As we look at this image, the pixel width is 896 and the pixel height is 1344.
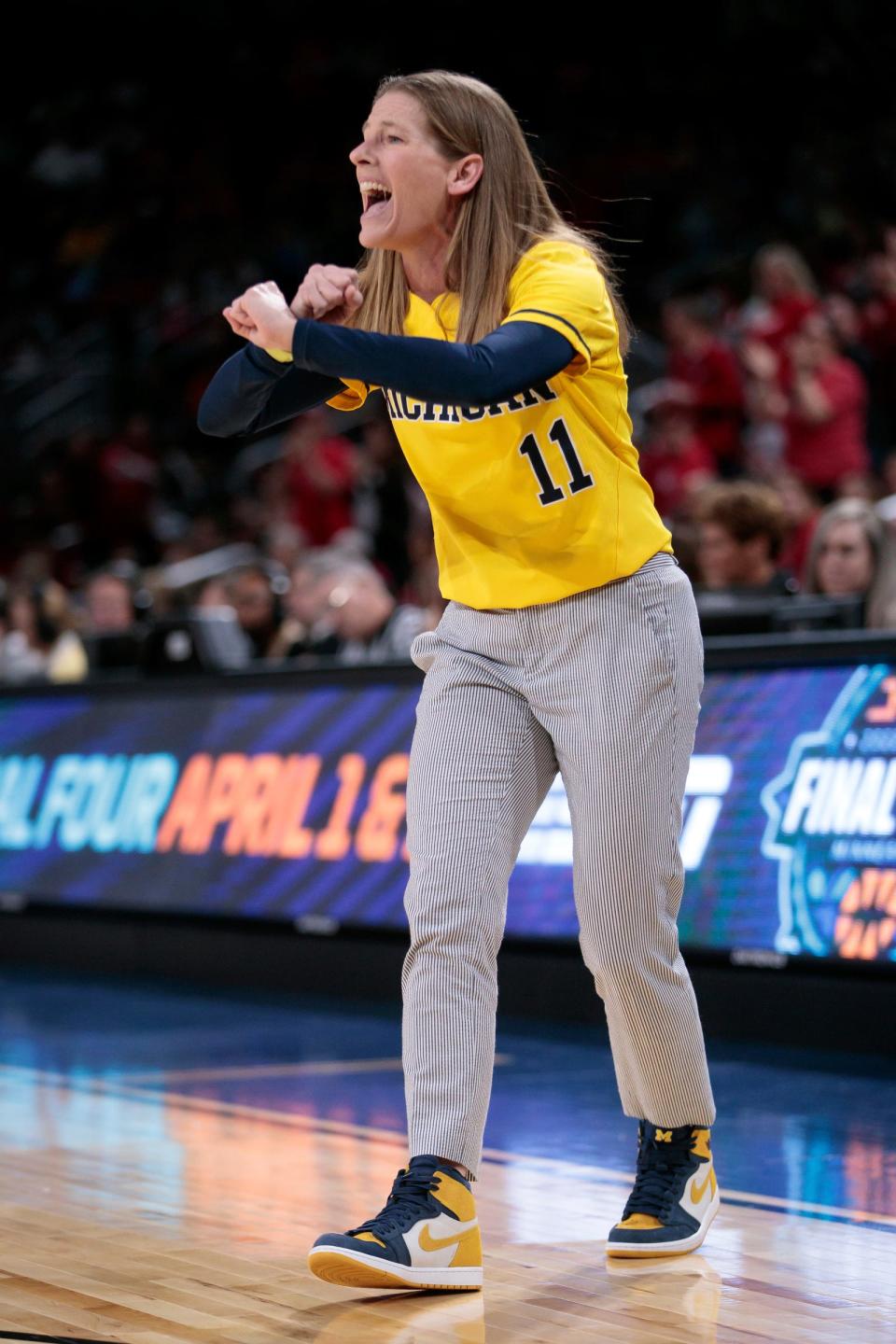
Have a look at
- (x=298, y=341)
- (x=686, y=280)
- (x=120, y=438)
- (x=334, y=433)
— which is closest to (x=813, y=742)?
(x=298, y=341)

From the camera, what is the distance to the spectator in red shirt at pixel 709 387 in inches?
491

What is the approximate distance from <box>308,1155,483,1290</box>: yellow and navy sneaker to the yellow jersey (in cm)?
Answer: 102

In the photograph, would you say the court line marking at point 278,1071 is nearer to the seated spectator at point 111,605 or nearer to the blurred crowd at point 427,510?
the blurred crowd at point 427,510

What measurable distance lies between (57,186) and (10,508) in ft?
13.5

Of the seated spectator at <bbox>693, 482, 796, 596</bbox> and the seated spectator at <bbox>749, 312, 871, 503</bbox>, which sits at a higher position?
the seated spectator at <bbox>749, 312, 871, 503</bbox>

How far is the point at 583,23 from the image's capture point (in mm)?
18281

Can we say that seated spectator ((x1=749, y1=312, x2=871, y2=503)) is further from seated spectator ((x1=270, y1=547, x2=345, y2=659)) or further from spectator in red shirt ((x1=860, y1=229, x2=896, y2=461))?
seated spectator ((x1=270, y1=547, x2=345, y2=659))

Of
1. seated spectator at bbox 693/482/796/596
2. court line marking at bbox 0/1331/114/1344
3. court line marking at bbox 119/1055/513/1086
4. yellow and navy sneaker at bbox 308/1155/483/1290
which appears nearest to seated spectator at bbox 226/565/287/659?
seated spectator at bbox 693/482/796/596

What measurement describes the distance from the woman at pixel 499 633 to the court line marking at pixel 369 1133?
0.61 meters

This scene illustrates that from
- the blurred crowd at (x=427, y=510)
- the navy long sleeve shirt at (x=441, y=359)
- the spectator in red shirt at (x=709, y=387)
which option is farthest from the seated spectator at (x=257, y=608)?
the navy long sleeve shirt at (x=441, y=359)

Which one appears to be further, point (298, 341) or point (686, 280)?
point (686, 280)

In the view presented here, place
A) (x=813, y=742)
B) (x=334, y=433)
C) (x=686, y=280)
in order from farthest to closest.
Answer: (x=334, y=433) → (x=686, y=280) → (x=813, y=742)

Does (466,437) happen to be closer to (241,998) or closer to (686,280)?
(241,998)

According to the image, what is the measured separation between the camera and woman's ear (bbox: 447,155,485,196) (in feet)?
11.7
